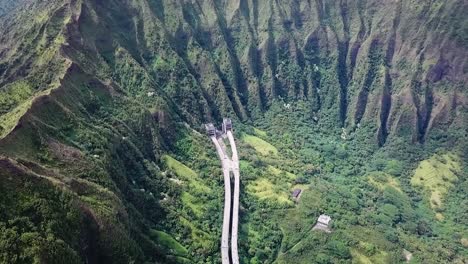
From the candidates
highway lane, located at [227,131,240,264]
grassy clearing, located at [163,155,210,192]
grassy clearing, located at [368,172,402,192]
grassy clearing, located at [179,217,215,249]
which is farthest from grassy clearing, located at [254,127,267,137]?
grassy clearing, located at [179,217,215,249]

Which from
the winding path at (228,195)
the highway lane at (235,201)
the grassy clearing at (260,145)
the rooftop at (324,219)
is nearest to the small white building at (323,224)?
the rooftop at (324,219)

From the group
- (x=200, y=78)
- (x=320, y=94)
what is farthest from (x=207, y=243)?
(x=320, y=94)

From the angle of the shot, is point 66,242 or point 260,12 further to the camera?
point 260,12

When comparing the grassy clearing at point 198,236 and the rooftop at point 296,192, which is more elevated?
the rooftop at point 296,192

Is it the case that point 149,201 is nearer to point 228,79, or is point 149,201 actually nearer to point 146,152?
point 146,152

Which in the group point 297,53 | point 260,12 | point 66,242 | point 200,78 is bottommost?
point 66,242

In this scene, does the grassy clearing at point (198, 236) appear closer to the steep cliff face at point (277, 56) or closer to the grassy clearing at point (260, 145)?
the grassy clearing at point (260, 145)
